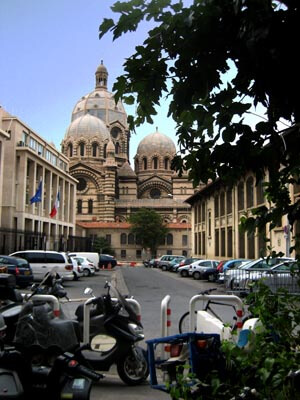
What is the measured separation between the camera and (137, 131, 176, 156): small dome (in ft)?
321

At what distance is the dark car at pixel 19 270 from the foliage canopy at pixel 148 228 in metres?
52.5

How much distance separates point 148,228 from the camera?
241 feet

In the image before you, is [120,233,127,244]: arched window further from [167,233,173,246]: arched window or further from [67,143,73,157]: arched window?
[67,143,73,157]: arched window

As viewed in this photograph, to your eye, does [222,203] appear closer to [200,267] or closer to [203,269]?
[200,267]

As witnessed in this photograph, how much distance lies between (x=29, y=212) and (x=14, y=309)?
4546 centimetres

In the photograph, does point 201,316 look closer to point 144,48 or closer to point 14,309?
point 14,309

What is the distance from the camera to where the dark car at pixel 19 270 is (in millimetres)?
20594

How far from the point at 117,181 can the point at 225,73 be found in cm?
8985

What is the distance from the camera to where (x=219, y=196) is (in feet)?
142

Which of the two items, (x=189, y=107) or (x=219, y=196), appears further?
(x=219, y=196)

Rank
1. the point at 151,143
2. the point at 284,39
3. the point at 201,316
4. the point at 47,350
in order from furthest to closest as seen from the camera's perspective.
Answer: the point at 151,143 < the point at 201,316 < the point at 47,350 < the point at 284,39

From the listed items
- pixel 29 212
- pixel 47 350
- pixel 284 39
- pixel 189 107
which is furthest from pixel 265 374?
pixel 29 212

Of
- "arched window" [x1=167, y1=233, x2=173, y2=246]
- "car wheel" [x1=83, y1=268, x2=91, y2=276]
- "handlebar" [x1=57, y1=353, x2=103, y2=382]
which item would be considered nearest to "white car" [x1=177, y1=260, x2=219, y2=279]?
"car wheel" [x1=83, y1=268, x2=91, y2=276]

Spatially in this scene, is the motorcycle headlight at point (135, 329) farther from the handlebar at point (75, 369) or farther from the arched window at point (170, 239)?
the arched window at point (170, 239)
